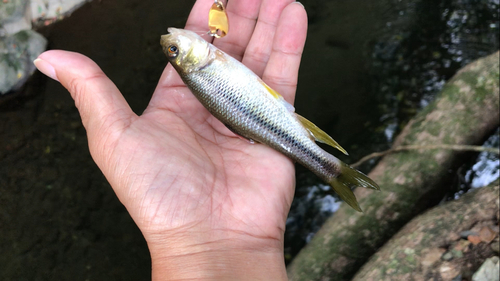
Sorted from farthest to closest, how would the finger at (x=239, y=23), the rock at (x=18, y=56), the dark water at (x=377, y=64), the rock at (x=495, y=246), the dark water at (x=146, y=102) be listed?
the rock at (x=18, y=56) → the dark water at (x=377, y=64) → the dark water at (x=146, y=102) → the finger at (x=239, y=23) → the rock at (x=495, y=246)

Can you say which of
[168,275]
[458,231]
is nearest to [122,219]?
[168,275]

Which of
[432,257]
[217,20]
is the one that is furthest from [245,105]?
[432,257]

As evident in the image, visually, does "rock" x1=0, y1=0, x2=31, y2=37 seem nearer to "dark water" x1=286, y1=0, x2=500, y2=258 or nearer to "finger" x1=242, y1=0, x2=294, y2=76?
"finger" x1=242, y1=0, x2=294, y2=76

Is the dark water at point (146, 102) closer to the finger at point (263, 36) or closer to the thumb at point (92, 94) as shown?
the finger at point (263, 36)

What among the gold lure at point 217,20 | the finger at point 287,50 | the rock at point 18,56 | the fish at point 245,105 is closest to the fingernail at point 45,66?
the fish at point 245,105

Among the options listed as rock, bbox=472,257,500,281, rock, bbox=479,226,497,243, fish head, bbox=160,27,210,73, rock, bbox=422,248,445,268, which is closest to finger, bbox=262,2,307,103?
fish head, bbox=160,27,210,73

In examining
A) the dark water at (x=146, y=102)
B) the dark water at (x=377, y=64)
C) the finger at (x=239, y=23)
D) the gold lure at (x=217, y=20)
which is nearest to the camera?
the gold lure at (x=217, y=20)

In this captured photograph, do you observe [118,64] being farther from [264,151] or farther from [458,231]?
[458,231]
